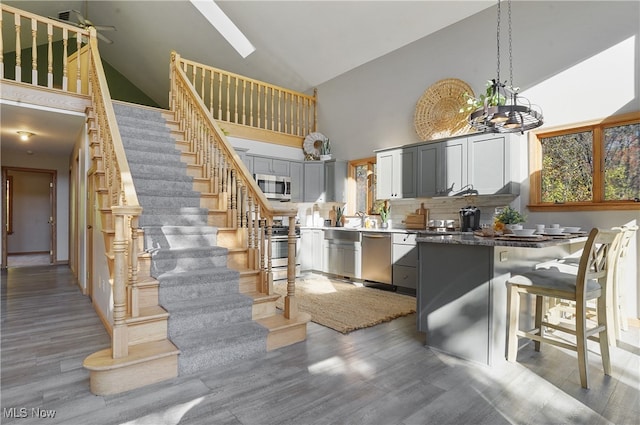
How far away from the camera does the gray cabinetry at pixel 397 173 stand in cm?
518

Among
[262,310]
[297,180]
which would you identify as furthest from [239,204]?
[297,180]

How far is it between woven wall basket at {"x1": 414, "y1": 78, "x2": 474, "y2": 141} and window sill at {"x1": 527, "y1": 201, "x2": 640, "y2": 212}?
1305 mm

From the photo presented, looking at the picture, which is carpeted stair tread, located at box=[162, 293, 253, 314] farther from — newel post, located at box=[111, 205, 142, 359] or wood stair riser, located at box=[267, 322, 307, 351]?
newel post, located at box=[111, 205, 142, 359]

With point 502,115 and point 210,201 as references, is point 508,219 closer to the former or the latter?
point 502,115

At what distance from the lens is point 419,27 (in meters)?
5.33

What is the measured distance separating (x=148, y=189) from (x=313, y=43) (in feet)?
13.1

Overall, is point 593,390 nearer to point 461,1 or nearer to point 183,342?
point 183,342

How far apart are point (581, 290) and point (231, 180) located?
336 centimetres

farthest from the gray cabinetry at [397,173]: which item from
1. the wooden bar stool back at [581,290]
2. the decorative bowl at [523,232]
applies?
the wooden bar stool back at [581,290]

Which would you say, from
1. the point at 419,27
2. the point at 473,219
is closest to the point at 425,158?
Result: the point at 473,219

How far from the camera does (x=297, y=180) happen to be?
267 inches

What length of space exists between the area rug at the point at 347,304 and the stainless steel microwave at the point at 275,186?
164cm

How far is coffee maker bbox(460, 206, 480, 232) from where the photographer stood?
4.39m

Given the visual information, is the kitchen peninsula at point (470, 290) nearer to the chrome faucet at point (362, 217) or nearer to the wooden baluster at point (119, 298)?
the wooden baluster at point (119, 298)
